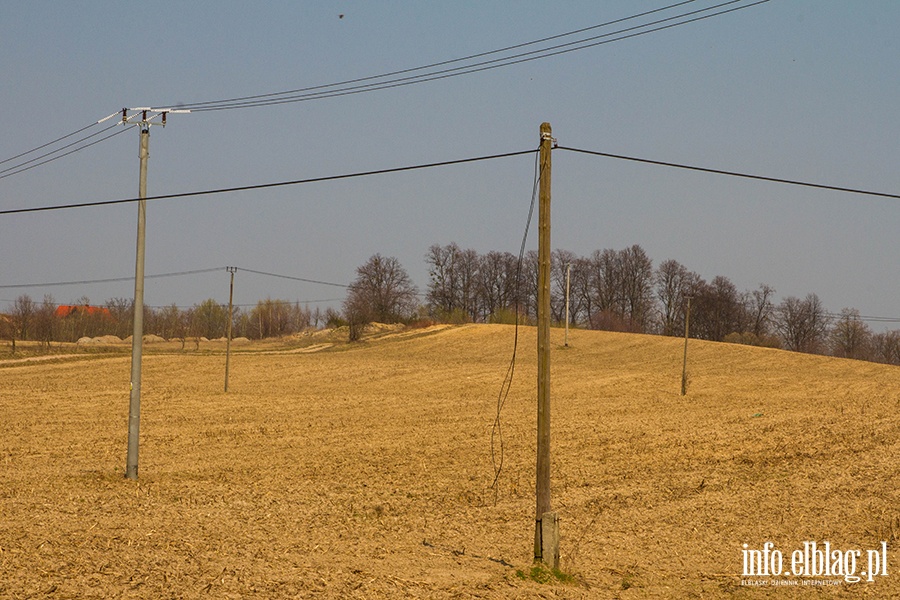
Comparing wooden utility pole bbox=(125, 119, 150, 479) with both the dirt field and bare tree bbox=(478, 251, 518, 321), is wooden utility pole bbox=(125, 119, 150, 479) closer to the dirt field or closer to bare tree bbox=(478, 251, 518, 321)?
the dirt field

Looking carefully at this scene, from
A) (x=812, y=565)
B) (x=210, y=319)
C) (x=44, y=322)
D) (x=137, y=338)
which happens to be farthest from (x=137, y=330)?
(x=210, y=319)

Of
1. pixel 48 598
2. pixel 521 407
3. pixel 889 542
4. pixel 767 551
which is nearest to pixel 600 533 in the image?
pixel 767 551

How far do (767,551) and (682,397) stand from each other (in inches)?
1259

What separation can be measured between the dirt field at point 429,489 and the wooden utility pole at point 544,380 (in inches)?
23.5

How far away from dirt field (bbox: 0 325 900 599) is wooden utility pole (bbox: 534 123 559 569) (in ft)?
1.96

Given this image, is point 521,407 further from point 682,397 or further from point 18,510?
point 18,510

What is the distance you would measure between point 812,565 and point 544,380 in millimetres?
6064

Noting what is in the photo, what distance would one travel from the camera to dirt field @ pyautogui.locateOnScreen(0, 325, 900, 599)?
1329cm

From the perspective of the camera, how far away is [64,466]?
24578mm

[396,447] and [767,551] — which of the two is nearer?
[767,551]

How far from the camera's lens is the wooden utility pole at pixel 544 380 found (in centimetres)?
1431

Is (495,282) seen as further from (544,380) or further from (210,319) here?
(544,380)

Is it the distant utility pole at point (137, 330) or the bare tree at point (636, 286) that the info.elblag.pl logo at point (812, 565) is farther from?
the bare tree at point (636, 286)

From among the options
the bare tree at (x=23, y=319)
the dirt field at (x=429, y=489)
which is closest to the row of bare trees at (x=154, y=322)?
the bare tree at (x=23, y=319)
